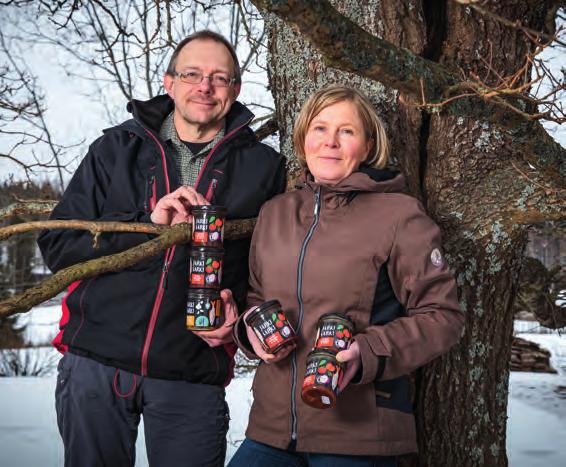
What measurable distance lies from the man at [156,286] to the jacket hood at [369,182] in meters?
0.46

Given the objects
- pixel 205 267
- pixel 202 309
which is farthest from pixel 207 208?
pixel 202 309

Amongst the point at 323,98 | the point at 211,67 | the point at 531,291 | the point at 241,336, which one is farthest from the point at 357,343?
the point at 531,291

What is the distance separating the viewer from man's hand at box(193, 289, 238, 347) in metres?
2.22

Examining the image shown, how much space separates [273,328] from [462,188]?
1.19m

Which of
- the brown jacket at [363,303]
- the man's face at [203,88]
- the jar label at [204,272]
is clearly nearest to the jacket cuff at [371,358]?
the brown jacket at [363,303]

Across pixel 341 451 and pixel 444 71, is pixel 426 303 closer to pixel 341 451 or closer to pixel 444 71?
pixel 341 451

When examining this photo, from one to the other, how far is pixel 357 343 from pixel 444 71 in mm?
908

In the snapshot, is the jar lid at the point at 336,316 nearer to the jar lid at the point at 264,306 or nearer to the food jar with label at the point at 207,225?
the jar lid at the point at 264,306

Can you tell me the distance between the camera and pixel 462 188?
2.67m

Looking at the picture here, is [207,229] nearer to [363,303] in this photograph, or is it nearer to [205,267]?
[205,267]

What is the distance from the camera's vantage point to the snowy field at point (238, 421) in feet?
16.7

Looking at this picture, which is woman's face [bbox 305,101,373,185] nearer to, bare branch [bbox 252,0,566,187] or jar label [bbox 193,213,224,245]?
bare branch [bbox 252,0,566,187]

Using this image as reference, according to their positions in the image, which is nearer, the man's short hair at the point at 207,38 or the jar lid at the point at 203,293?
the jar lid at the point at 203,293

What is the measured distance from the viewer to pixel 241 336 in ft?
6.97
